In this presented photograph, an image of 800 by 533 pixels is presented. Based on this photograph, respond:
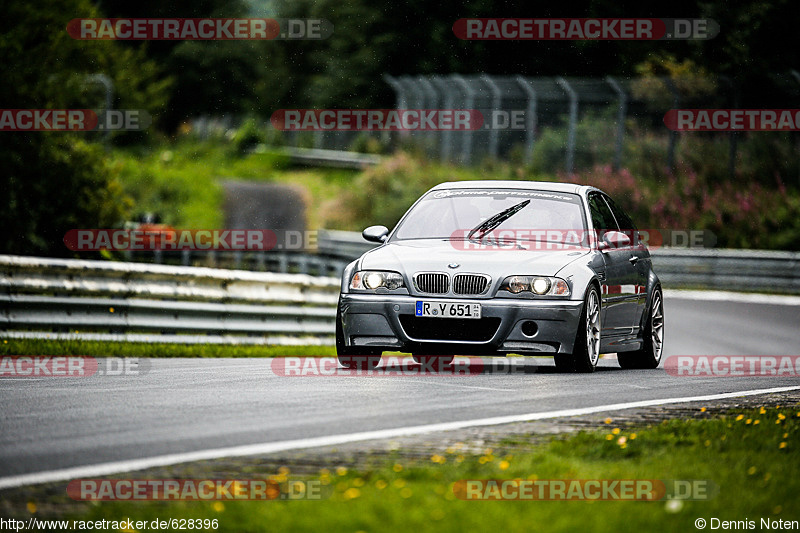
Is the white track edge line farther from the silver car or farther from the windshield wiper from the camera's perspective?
the windshield wiper

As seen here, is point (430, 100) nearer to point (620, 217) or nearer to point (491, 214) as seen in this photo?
point (620, 217)

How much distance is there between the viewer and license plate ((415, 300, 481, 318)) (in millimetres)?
10766

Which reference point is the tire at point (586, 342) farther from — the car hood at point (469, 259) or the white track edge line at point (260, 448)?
the white track edge line at point (260, 448)

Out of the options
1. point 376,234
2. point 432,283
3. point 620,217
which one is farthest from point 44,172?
point 432,283

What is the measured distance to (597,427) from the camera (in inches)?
311

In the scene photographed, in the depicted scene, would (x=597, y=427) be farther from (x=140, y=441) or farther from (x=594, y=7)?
(x=594, y=7)

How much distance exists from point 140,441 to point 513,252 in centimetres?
494

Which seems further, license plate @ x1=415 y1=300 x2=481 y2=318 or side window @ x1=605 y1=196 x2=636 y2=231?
side window @ x1=605 y1=196 x2=636 y2=231

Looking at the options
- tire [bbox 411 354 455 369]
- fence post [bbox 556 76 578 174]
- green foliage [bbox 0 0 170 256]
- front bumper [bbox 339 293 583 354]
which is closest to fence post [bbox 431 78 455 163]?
fence post [bbox 556 76 578 174]

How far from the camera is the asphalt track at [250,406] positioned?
6.77 meters

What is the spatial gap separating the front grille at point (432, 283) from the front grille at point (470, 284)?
0.08m

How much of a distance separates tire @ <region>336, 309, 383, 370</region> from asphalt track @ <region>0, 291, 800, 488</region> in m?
0.63

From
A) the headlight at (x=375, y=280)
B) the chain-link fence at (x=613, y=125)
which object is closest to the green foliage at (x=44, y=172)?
the headlight at (x=375, y=280)

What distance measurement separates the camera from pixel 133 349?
46.4 feet
